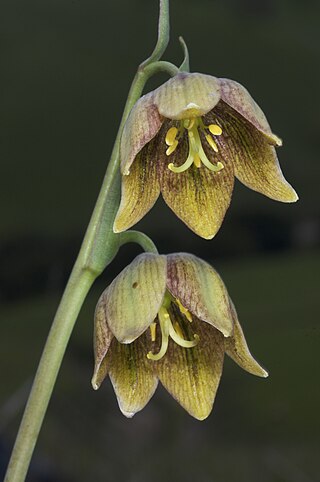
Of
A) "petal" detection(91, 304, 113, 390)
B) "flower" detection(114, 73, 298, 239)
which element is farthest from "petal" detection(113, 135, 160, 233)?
"petal" detection(91, 304, 113, 390)

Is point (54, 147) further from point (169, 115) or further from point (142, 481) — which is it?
point (169, 115)

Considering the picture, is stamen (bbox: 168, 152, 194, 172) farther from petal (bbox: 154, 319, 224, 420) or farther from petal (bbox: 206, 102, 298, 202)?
petal (bbox: 154, 319, 224, 420)

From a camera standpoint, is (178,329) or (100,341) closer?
(100,341)

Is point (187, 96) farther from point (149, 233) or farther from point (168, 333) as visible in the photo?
point (149, 233)

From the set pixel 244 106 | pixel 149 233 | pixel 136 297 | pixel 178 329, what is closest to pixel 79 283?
pixel 136 297

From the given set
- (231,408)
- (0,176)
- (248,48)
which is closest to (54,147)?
(0,176)

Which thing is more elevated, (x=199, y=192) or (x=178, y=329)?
(x=199, y=192)
